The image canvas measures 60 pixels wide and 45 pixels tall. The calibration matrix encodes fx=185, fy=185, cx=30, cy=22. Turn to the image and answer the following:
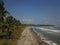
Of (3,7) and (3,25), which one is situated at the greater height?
(3,7)

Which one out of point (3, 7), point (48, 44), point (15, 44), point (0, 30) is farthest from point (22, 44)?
point (0, 30)

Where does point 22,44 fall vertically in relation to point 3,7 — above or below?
below

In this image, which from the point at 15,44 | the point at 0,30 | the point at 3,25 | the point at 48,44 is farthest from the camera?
the point at 0,30

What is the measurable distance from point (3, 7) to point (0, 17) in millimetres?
3042

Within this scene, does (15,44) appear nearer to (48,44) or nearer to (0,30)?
(48,44)

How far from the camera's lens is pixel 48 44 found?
34906 mm

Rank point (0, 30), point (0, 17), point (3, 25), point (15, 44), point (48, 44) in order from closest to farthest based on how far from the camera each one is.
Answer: point (15, 44)
point (48, 44)
point (0, 17)
point (3, 25)
point (0, 30)

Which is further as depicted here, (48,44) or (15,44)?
(48,44)

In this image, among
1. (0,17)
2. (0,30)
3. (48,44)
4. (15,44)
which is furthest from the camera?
(0,30)

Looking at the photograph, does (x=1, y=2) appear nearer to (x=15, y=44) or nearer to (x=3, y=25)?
(x=3, y=25)

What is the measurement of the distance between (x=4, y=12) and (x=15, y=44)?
1131cm

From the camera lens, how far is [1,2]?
40500mm

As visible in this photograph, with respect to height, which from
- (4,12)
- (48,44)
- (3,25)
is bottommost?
(48,44)

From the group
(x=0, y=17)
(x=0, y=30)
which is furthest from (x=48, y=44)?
(x=0, y=30)
